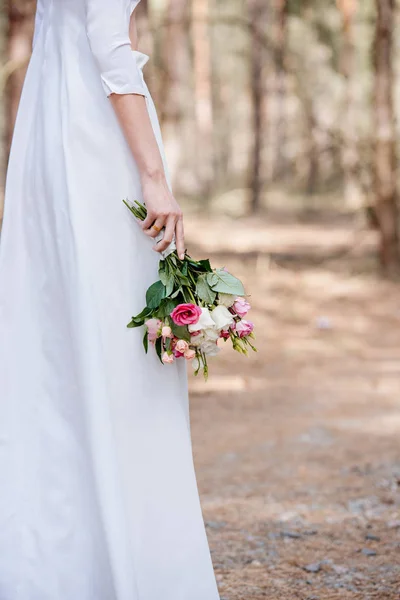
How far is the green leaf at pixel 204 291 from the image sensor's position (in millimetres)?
2117

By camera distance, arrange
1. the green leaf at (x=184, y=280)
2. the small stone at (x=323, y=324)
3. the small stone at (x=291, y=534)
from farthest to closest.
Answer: the small stone at (x=323, y=324) < the small stone at (x=291, y=534) < the green leaf at (x=184, y=280)

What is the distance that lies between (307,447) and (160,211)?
269 cm

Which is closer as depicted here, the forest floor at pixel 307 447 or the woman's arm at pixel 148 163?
the woman's arm at pixel 148 163

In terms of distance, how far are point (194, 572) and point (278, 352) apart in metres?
4.71

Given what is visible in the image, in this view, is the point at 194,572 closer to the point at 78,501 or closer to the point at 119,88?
the point at 78,501

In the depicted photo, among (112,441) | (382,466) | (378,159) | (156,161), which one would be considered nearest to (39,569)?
(112,441)

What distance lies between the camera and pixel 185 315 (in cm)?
204

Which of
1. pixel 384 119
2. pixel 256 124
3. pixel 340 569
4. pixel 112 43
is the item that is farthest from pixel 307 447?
pixel 256 124

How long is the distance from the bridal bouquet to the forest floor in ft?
3.34

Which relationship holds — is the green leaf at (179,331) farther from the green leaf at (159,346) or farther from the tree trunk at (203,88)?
the tree trunk at (203,88)

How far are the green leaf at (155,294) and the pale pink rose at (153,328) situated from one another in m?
0.04

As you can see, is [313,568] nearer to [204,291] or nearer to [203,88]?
[204,291]

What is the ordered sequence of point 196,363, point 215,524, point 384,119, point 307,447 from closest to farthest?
point 196,363 < point 215,524 < point 307,447 < point 384,119

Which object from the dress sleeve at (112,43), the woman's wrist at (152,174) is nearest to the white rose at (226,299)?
the woman's wrist at (152,174)
